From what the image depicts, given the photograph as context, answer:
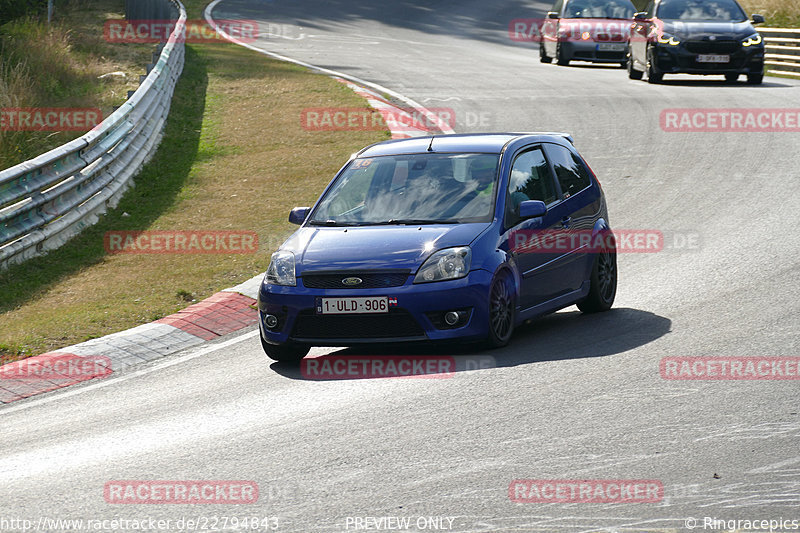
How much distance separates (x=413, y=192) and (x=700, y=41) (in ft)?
52.1

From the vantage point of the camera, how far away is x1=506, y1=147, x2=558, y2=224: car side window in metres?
9.67

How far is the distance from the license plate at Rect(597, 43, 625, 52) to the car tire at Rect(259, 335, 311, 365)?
855 inches

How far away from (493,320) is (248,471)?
2.96 meters

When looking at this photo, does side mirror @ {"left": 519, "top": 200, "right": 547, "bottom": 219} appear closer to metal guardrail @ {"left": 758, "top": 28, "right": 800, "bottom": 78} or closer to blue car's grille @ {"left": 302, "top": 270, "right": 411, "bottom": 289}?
blue car's grille @ {"left": 302, "top": 270, "right": 411, "bottom": 289}

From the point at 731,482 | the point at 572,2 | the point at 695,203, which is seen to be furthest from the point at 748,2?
the point at 731,482

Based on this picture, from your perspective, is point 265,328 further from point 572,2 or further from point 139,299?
point 572,2

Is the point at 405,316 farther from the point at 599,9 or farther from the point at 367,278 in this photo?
the point at 599,9

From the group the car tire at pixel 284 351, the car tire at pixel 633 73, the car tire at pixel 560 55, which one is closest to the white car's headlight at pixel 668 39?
the car tire at pixel 633 73

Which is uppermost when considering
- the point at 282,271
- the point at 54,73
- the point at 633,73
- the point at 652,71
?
the point at 282,271

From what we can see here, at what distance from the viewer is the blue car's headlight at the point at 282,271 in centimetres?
907

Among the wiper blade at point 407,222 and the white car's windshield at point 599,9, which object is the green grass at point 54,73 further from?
the white car's windshield at point 599,9

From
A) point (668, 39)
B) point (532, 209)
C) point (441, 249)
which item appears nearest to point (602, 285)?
point (532, 209)

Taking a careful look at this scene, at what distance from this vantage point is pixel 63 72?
78.6ft

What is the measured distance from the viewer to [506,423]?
23.3 ft
